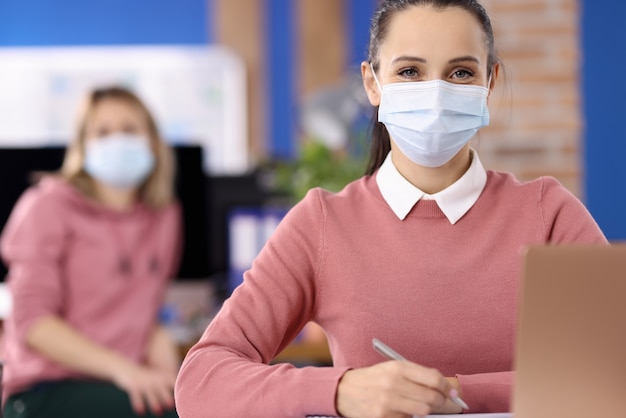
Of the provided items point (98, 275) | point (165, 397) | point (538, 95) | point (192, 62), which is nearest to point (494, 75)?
point (165, 397)

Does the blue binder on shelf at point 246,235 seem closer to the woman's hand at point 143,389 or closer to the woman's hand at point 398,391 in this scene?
the woman's hand at point 143,389

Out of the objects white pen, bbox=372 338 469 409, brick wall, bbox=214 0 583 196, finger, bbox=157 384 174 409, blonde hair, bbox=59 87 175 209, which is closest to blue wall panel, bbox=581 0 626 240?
brick wall, bbox=214 0 583 196

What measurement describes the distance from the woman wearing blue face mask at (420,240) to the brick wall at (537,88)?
171 centimetres

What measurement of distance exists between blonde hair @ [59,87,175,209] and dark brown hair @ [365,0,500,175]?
1163 mm

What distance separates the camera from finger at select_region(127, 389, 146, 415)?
7.09 ft

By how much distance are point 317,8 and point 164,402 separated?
4.67 meters

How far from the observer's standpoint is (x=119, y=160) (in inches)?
98.6

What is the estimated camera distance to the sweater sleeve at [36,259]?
221cm

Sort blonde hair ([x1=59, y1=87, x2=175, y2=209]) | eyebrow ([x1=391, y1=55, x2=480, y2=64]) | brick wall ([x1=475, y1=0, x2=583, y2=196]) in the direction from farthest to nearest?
brick wall ([x1=475, y1=0, x2=583, y2=196])
blonde hair ([x1=59, y1=87, x2=175, y2=209])
eyebrow ([x1=391, y1=55, x2=480, y2=64])

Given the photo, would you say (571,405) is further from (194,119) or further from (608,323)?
(194,119)

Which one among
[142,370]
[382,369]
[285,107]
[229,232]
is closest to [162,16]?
[285,107]

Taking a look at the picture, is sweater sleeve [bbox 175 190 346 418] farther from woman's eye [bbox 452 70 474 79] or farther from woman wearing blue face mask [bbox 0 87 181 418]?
woman wearing blue face mask [bbox 0 87 181 418]

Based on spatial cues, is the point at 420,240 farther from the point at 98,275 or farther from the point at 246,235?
the point at 246,235

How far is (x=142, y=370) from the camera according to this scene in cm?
222
